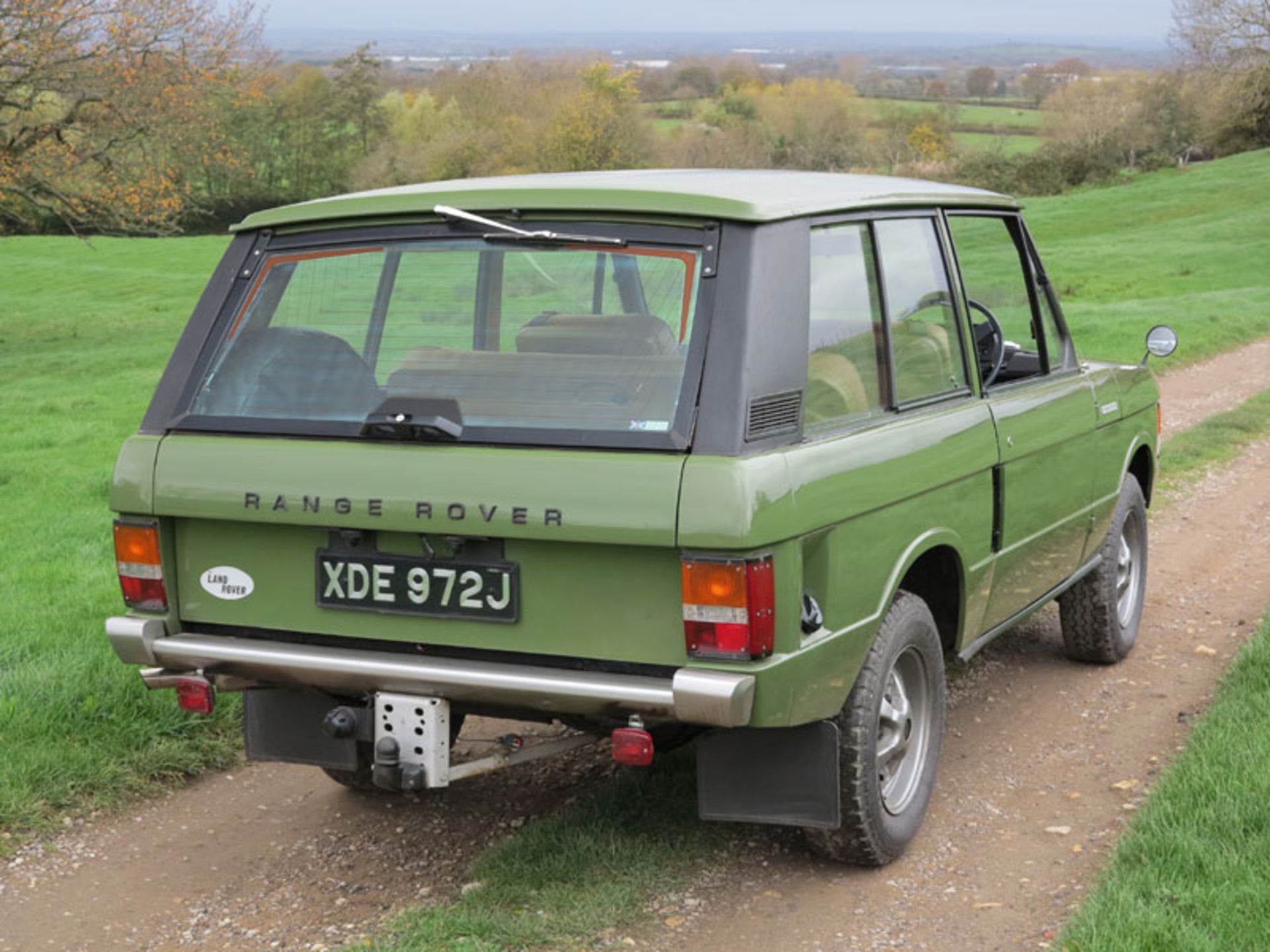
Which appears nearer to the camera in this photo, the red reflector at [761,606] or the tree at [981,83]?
the red reflector at [761,606]

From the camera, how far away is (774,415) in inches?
145

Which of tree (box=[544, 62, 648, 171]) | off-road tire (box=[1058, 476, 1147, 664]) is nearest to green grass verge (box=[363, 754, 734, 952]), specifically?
off-road tire (box=[1058, 476, 1147, 664])

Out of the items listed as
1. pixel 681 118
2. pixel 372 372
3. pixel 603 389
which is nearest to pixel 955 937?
pixel 603 389

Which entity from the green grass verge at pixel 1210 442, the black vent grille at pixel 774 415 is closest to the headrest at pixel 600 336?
the black vent grille at pixel 774 415

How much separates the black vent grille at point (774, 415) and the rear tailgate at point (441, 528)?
200 mm

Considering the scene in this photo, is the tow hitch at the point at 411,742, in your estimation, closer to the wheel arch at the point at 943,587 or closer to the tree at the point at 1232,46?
the wheel arch at the point at 943,587

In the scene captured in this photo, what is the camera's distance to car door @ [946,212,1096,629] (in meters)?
5.01

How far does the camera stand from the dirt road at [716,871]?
4027 mm

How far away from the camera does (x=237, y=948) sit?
3.94 metres

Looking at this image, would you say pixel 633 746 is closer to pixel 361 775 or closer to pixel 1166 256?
pixel 361 775

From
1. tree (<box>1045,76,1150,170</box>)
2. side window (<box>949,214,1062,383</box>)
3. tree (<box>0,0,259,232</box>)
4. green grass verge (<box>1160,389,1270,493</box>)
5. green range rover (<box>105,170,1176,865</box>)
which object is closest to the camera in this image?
green range rover (<box>105,170,1176,865</box>)

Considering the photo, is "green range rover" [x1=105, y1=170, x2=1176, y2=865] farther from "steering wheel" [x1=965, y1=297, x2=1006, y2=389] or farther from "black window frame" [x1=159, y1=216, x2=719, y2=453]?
"steering wheel" [x1=965, y1=297, x2=1006, y2=389]

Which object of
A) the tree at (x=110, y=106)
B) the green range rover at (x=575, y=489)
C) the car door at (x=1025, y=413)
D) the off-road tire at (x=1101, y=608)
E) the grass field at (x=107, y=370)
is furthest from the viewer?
the tree at (x=110, y=106)

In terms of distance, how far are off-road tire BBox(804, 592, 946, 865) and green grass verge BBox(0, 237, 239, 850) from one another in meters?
2.40
